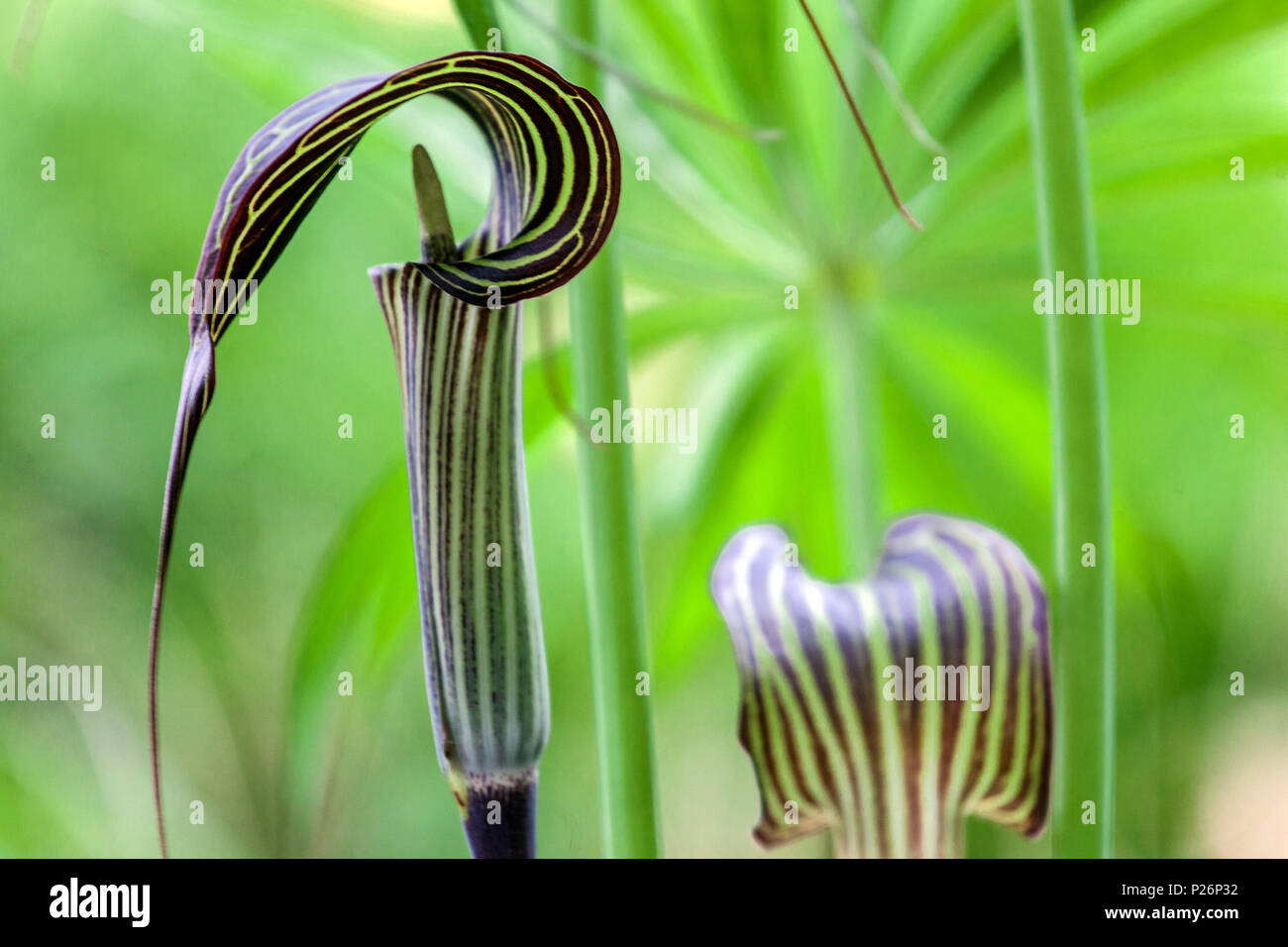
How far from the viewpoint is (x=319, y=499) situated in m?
0.86

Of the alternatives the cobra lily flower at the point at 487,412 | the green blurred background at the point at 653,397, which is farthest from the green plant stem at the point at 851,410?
the cobra lily flower at the point at 487,412

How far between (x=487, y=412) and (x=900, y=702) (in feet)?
0.92

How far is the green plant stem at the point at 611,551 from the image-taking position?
2.13ft

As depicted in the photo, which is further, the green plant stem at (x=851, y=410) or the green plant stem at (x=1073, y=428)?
the green plant stem at (x=851, y=410)

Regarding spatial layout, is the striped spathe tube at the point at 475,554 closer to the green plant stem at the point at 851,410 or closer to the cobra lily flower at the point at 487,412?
the cobra lily flower at the point at 487,412

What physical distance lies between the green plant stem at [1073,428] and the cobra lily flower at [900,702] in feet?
0.10

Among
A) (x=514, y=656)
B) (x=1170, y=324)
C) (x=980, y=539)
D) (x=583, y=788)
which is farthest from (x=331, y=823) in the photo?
(x=1170, y=324)

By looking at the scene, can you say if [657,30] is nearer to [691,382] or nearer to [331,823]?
[691,382]

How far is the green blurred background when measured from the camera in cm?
82

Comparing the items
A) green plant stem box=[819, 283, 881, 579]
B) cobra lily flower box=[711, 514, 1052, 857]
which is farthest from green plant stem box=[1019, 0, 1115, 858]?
green plant stem box=[819, 283, 881, 579]

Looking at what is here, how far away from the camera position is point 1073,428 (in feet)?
1.88

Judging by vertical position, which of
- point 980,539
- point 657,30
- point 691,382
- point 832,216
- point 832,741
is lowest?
point 832,741
